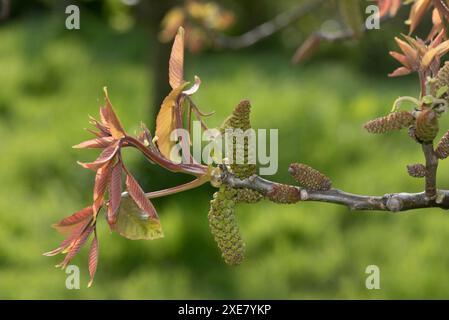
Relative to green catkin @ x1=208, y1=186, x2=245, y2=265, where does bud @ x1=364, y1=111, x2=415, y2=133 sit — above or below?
above

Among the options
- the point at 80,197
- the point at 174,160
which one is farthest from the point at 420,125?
the point at 80,197

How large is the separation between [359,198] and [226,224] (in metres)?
0.17

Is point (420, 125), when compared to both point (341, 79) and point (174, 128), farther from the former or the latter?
point (341, 79)

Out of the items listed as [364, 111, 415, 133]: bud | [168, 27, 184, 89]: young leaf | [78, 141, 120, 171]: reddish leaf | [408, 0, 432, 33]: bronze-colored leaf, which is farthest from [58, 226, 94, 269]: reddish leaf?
[408, 0, 432, 33]: bronze-colored leaf

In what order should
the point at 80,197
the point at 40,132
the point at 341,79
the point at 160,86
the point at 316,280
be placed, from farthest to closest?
the point at 341,79, the point at 40,132, the point at 160,86, the point at 80,197, the point at 316,280

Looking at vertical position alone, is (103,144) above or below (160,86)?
below

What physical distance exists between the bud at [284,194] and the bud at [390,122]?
117 millimetres

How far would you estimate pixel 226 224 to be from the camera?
878mm

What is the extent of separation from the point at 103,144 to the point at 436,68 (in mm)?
412

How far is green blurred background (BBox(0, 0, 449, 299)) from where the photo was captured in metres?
3.07

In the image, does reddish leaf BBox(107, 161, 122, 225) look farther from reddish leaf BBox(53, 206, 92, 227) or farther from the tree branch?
the tree branch

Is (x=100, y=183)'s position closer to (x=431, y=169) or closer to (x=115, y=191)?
(x=115, y=191)

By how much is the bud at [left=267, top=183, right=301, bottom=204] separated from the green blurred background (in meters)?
2.16

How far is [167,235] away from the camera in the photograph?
3336mm
